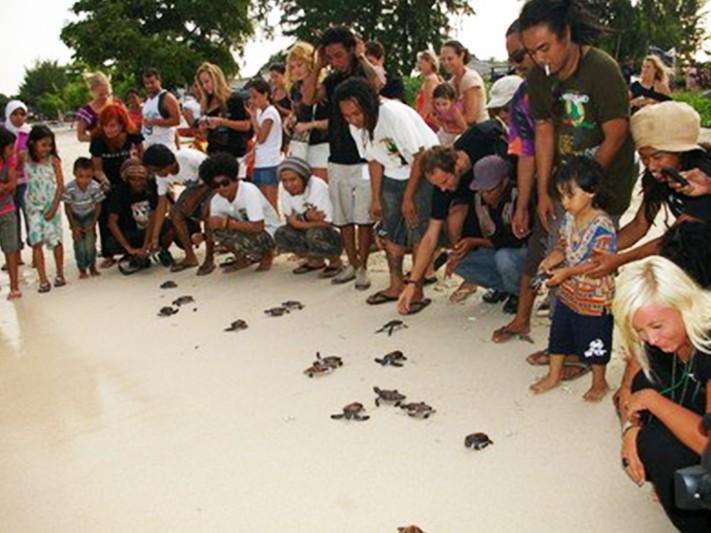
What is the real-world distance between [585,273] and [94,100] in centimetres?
529

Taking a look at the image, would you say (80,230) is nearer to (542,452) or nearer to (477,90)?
(477,90)

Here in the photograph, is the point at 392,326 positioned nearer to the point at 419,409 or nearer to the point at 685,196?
the point at 419,409

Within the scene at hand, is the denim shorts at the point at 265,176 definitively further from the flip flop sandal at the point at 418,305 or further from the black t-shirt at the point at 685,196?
the black t-shirt at the point at 685,196

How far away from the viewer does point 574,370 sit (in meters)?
3.21

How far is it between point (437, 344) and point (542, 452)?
1224 mm

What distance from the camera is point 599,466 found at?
251cm

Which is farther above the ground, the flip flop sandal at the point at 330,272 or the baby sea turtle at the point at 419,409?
the flip flop sandal at the point at 330,272

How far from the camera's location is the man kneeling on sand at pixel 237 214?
5113mm

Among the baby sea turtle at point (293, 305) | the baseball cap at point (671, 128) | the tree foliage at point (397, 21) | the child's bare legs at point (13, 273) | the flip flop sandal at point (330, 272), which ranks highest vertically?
the tree foliage at point (397, 21)

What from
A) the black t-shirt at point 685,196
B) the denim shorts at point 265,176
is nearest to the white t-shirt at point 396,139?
the denim shorts at point 265,176

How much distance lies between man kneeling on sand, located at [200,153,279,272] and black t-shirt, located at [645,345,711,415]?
11.8 ft

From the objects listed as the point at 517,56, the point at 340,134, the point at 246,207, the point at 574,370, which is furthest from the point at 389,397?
the point at 246,207

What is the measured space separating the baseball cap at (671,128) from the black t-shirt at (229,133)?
3.90 m

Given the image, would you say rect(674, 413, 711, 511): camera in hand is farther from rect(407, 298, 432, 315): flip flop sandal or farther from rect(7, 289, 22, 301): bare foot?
rect(7, 289, 22, 301): bare foot
